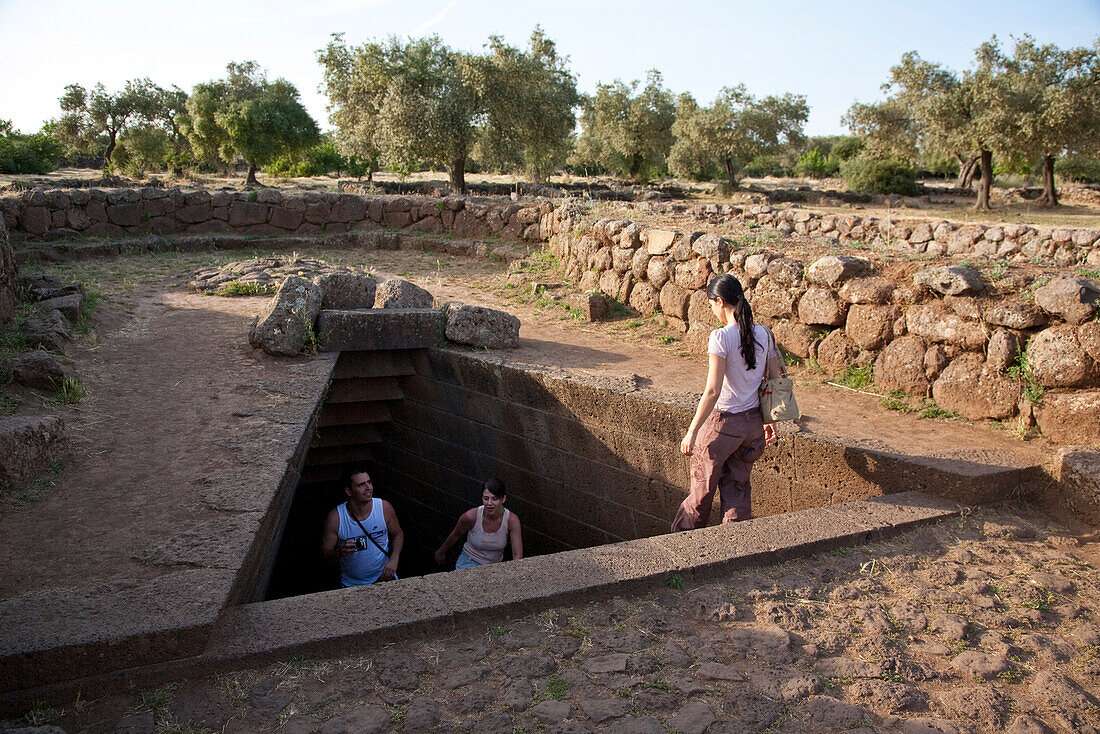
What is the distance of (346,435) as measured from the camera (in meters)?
8.67

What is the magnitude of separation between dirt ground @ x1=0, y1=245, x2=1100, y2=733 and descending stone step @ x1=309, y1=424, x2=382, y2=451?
2.78m

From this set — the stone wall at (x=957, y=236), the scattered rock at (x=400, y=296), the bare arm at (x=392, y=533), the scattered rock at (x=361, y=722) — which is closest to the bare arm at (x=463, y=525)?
the bare arm at (x=392, y=533)

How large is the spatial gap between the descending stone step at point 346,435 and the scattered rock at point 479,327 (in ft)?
5.41

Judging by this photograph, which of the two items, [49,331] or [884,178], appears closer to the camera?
[49,331]

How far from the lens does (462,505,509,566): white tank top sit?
587 cm

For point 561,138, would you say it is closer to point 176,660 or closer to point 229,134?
point 229,134

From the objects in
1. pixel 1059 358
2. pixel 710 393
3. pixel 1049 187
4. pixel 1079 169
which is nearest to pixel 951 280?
pixel 1059 358

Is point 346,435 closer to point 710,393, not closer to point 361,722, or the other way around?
point 710,393

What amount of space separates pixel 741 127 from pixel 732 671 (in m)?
30.2

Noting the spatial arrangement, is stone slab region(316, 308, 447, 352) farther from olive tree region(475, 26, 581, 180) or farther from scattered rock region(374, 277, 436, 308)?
olive tree region(475, 26, 581, 180)

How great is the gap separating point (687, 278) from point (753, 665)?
5.78m

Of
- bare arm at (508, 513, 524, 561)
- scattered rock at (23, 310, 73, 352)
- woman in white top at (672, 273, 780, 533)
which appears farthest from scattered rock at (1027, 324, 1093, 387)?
scattered rock at (23, 310, 73, 352)

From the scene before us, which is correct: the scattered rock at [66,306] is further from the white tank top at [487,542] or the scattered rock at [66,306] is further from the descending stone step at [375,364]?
the white tank top at [487,542]

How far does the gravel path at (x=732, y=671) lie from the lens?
285cm
